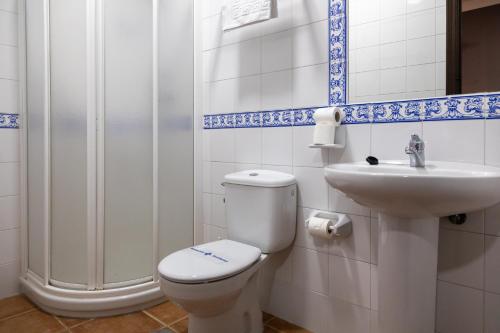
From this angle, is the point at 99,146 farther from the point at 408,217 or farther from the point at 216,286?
the point at 408,217

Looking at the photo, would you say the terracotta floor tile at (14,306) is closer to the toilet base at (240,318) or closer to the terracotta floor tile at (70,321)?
the terracotta floor tile at (70,321)

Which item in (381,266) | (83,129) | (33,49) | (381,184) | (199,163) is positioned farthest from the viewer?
(199,163)

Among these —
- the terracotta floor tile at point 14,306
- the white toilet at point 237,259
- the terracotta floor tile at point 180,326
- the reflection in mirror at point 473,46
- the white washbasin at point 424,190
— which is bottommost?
the terracotta floor tile at point 180,326

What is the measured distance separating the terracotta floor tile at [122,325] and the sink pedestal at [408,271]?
1146 millimetres

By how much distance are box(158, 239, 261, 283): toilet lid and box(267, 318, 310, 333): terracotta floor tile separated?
0.48 m

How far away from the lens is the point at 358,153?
1461 millimetres

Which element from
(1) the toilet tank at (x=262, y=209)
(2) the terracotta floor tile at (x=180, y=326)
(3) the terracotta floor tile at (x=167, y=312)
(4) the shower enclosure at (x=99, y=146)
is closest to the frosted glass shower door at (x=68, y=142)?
(4) the shower enclosure at (x=99, y=146)

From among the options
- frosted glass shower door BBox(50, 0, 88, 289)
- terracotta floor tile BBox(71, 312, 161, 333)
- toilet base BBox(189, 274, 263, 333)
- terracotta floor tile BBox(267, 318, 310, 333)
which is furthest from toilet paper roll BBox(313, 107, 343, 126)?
terracotta floor tile BBox(71, 312, 161, 333)

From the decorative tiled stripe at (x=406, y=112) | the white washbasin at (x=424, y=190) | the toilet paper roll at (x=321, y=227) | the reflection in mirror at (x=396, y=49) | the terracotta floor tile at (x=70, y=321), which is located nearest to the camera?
the white washbasin at (x=424, y=190)

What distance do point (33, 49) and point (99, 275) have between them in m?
1.32

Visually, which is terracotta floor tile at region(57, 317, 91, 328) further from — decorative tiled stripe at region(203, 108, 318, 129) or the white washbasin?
the white washbasin

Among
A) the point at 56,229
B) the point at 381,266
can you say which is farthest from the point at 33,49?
the point at 381,266

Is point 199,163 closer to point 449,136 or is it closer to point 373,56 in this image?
point 373,56

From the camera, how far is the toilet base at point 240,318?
1.38 m
